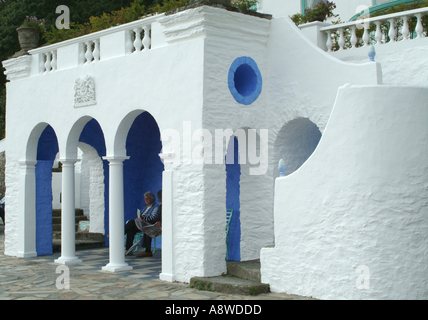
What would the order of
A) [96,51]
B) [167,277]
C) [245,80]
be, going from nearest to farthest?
[167,277]
[245,80]
[96,51]

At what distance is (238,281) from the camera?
7.31m

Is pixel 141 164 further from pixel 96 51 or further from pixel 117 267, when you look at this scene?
pixel 117 267

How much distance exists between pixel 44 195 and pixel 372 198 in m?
7.13

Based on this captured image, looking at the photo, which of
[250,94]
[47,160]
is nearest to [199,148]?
[250,94]

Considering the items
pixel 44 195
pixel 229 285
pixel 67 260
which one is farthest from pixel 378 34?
pixel 44 195

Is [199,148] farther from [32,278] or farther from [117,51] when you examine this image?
[32,278]

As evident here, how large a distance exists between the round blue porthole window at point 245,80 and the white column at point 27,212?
4.78 m

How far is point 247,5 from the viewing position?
14.0 meters

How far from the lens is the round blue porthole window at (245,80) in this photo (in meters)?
7.98

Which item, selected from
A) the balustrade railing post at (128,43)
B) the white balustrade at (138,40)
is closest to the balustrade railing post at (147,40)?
the white balustrade at (138,40)

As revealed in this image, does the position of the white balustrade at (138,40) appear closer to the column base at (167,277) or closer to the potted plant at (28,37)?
the potted plant at (28,37)

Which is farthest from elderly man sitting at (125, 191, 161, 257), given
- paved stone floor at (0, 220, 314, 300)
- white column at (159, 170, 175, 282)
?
white column at (159, 170, 175, 282)

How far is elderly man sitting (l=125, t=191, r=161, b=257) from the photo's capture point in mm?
9602

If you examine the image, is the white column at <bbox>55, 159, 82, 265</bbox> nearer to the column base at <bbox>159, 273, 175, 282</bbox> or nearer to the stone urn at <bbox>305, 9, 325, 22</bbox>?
the column base at <bbox>159, 273, 175, 282</bbox>
